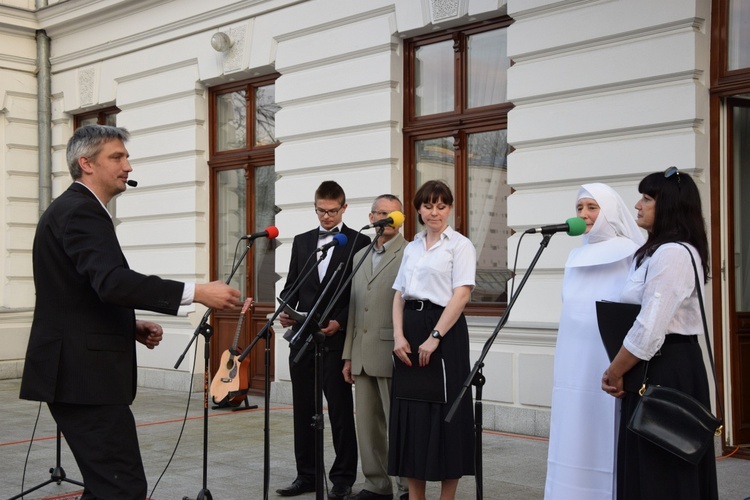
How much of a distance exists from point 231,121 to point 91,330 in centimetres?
836

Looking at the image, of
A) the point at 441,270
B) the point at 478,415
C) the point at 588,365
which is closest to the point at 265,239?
the point at 441,270

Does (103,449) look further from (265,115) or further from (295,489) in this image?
(265,115)

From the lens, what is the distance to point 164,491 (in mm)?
6379

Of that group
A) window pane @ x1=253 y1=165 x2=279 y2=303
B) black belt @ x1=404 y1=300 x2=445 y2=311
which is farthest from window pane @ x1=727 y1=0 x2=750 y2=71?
window pane @ x1=253 y1=165 x2=279 y2=303

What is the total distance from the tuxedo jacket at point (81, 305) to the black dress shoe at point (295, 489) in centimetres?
239

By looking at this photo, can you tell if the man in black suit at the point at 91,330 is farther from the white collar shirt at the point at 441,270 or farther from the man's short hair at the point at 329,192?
the man's short hair at the point at 329,192

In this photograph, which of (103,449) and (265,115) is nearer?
(103,449)

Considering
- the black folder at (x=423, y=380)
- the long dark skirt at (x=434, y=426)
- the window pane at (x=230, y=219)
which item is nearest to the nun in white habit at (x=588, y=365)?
the long dark skirt at (x=434, y=426)

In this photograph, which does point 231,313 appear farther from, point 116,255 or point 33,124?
point 116,255

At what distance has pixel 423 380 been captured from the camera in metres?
5.20

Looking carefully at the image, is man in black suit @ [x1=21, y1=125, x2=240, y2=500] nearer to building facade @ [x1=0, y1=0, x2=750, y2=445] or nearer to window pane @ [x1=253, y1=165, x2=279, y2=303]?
building facade @ [x1=0, y1=0, x2=750, y2=445]

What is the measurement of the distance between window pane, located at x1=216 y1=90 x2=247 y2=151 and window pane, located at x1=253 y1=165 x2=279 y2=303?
556mm

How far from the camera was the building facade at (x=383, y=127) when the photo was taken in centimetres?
A: 737

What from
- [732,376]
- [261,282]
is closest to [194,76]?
[261,282]
